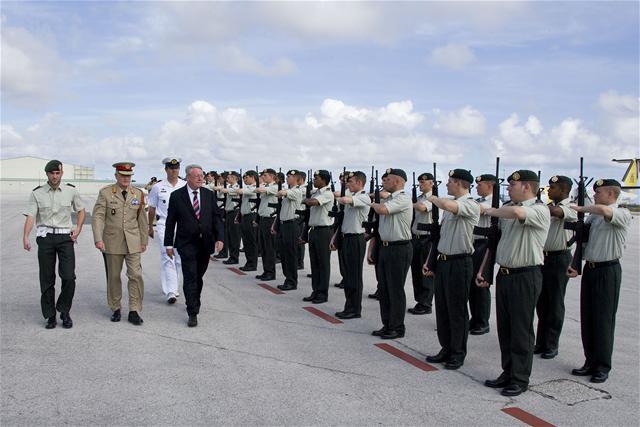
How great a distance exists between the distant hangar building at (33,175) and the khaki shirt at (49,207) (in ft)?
238

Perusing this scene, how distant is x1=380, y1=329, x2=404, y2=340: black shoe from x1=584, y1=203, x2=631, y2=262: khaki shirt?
2.27 m

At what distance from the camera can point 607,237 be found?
5.40m

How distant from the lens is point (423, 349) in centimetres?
624

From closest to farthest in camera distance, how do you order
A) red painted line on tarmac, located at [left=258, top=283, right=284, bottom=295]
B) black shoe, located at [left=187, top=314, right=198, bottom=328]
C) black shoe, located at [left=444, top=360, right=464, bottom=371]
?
black shoe, located at [left=444, top=360, right=464, bottom=371] → black shoe, located at [left=187, top=314, right=198, bottom=328] → red painted line on tarmac, located at [left=258, top=283, right=284, bottom=295]

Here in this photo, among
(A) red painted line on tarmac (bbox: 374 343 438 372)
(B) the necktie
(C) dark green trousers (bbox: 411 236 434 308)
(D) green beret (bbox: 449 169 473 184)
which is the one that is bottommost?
(A) red painted line on tarmac (bbox: 374 343 438 372)

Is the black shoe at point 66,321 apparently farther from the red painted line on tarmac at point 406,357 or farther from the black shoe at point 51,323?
the red painted line on tarmac at point 406,357

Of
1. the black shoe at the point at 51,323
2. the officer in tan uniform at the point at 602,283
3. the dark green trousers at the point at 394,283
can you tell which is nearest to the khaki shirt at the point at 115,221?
the black shoe at the point at 51,323

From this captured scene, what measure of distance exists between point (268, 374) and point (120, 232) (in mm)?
3076

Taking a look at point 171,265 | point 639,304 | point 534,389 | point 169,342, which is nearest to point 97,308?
point 171,265

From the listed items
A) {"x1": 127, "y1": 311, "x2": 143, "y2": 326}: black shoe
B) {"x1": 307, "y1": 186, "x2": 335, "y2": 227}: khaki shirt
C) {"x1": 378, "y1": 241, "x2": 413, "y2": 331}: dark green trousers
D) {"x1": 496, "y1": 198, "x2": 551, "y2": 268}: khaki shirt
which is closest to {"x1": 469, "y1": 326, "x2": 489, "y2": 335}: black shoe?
{"x1": 378, "y1": 241, "x2": 413, "y2": 331}: dark green trousers

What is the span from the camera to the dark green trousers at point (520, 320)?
195 inches

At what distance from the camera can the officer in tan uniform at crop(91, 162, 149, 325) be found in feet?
23.3

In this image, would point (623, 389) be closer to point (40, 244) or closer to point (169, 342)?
point (169, 342)

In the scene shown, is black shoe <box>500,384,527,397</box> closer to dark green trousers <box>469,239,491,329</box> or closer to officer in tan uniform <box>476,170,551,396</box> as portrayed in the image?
officer in tan uniform <box>476,170,551,396</box>
